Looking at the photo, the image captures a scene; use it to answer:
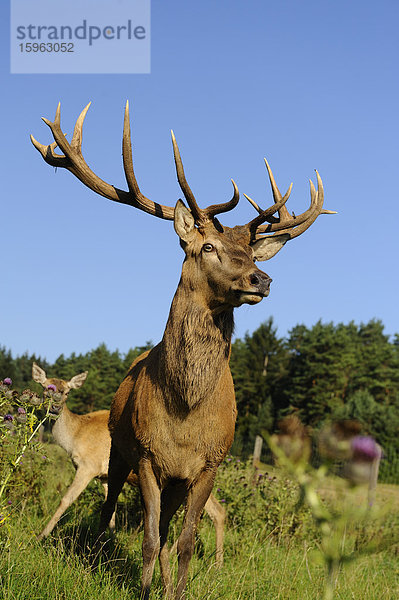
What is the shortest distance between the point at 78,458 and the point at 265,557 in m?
2.91

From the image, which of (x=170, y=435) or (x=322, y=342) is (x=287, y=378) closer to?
(x=322, y=342)

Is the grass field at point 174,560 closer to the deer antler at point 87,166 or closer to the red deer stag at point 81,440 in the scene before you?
the red deer stag at point 81,440

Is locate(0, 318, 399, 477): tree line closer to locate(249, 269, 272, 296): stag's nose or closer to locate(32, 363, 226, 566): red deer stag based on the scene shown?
locate(32, 363, 226, 566): red deer stag

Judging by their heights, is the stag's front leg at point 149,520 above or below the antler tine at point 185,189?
below

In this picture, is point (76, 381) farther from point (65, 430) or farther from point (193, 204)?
point (193, 204)

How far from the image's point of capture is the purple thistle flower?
94 centimetres

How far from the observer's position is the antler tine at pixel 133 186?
447 centimetres

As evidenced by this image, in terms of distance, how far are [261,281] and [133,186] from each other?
1.52 metres

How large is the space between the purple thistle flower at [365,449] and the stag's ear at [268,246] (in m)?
3.51

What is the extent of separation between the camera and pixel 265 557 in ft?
17.7

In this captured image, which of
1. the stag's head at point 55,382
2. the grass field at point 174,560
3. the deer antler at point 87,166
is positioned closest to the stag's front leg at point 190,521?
the grass field at point 174,560

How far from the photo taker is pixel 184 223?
13.4ft

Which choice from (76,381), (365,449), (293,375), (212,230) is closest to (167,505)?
(212,230)

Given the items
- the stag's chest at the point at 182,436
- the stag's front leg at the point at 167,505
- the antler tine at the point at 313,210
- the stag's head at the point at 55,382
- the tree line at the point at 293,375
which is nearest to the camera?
the stag's chest at the point at 182,436
